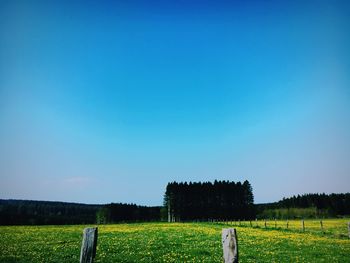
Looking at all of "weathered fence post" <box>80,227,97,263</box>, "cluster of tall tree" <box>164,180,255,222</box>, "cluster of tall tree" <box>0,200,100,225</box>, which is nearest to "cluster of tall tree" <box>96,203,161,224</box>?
"cluster of tall tree" <box>0,200,100,225</box>

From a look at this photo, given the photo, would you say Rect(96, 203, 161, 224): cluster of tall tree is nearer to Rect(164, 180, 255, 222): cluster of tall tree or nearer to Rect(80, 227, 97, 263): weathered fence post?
Rect(164, 180, 255, 222): cluster of tall tree

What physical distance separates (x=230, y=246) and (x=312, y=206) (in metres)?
157

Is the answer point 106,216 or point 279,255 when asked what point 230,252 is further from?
point 106,216

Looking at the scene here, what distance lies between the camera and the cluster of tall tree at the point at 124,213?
12629 centimetres

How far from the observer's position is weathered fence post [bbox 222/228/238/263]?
584 cm

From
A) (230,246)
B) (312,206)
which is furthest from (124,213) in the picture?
(230,246)

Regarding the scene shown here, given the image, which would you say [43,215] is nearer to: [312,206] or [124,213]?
[124,213]

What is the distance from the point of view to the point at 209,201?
126 m

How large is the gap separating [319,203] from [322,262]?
147925 millimetres

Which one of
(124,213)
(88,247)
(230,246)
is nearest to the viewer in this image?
(230,246)

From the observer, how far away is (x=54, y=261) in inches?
631

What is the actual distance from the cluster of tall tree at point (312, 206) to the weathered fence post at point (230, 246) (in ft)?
407

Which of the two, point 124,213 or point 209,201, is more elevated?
point 209,201

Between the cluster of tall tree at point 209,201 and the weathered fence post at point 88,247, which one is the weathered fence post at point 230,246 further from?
the cluster of tall tree at point 209,201
